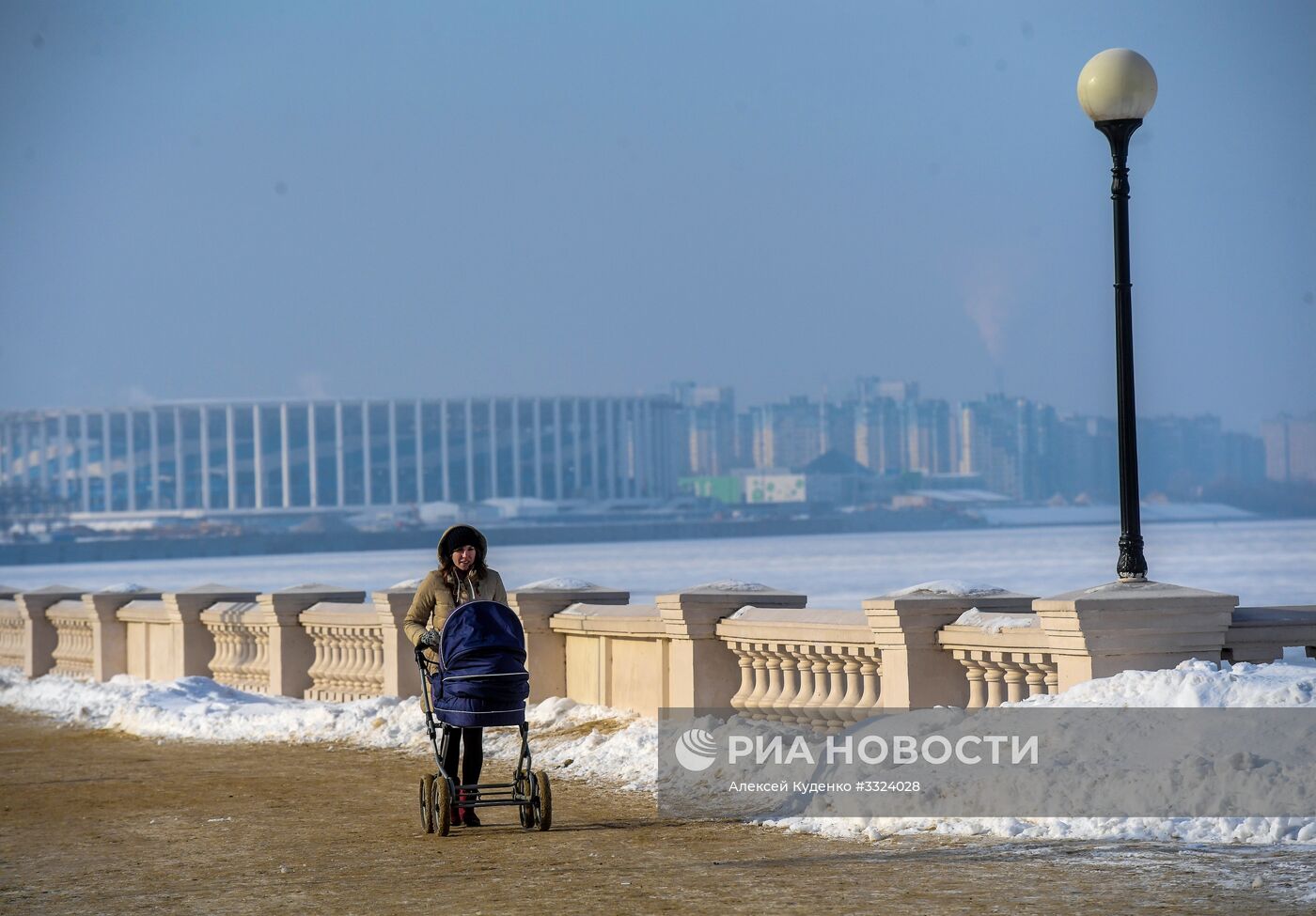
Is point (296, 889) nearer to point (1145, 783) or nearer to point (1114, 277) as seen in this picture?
point (1145, 783)

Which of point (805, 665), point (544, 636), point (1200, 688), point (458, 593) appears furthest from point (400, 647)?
point (1200, 688)

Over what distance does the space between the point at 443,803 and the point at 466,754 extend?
0.29 m

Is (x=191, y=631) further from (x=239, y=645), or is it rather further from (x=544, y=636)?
(x=544, y=636)

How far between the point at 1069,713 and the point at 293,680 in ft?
35.0

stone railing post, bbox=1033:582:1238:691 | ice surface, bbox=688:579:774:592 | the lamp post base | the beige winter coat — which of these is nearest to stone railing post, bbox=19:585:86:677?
ice surface, bbox=688:579:774:592

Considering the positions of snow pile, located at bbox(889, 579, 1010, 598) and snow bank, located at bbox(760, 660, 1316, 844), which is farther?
snow pile, located at bbox(889, 579, 1010, 598)

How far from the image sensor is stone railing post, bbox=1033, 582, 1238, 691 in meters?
9.13

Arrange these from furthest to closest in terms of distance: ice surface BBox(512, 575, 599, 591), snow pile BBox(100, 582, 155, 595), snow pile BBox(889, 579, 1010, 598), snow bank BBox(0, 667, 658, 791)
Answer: snow pile BBox(100, 582, 155, 595)
ice surface BBox(512, 575, 599, 591)
snow bank BBox(0, 667, 658, 791)
snow pile BBox(889, 579, 1010, 598)

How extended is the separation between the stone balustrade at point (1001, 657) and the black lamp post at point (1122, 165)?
718 millimetres

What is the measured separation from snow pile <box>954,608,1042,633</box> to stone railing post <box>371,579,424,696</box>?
249 inches

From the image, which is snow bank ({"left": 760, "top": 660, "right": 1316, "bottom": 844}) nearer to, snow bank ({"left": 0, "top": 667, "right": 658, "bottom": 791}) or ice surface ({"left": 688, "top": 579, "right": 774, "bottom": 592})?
snow bank ({"left": 0, "top": 667, "right": 658, "bottom": 791})

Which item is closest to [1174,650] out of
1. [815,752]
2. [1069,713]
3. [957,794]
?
[1069,713]

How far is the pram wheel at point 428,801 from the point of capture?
30.9 feet

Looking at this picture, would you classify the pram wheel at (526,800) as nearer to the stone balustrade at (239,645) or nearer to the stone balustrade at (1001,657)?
the stone balustrade at (1001,657)
